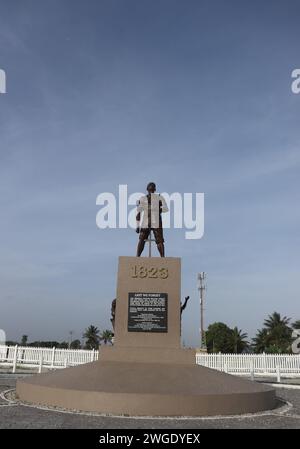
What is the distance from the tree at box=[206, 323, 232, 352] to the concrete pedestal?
2125 inches

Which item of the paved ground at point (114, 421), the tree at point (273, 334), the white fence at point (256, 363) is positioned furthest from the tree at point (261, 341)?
the paved ground at point (114, 421)

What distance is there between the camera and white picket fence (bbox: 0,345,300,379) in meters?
21.2

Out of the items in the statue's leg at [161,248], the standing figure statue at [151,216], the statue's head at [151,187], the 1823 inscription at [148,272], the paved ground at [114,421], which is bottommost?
the paved ground at [114,421]

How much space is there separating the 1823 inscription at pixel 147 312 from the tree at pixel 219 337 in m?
54.0

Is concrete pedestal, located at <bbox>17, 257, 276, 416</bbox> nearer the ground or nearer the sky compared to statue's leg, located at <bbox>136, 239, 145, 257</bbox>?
nearer the ground

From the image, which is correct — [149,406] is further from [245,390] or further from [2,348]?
[2,348]

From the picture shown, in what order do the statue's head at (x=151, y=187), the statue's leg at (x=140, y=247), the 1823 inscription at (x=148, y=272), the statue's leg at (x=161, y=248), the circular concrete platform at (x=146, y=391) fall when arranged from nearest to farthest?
the circular concrete platform at (x=146, y=391)
the 1823 inscription at (x=148, y=272)
the statue's leg at (x=161, y=248)
the statue's leg at (x=140, y=247)
the statue's head at (x=151, y=187)

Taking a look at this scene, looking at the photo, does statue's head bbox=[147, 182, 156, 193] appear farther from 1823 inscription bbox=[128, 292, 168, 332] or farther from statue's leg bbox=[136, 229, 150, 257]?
1823 inscription bbox=[128, 292, 168, 332]

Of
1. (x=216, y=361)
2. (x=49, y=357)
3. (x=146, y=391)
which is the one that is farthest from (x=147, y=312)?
→ (x=49, y=357)

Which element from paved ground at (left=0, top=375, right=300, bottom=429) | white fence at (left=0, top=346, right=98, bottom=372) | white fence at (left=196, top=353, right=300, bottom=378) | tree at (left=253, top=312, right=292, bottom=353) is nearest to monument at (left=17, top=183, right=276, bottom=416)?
paved ground at (left=0, top=375, right=300, bottom=429)

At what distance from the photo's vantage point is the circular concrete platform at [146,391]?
8.12 meters

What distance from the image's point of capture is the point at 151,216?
12555mm

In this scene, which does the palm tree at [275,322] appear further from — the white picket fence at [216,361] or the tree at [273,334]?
the white picket fence at [216,361]

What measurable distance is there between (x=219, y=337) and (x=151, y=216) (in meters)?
56.1
